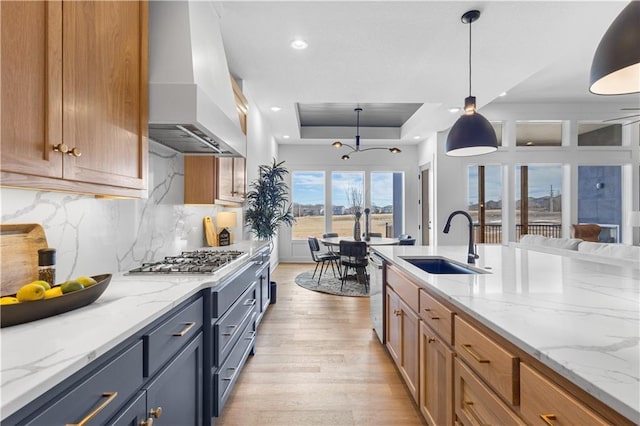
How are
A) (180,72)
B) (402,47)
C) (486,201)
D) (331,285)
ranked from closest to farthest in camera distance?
(180,72) → (402,47) → (331,285) → (486,201)

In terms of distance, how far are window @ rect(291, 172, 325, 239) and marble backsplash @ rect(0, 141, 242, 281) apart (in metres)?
4.98

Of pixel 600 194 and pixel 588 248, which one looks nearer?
pixel 588 248

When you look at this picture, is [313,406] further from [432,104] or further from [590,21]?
[432,104]

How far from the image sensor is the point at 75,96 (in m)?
1.18

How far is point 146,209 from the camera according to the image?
89.0 inches

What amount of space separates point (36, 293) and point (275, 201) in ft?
11.6

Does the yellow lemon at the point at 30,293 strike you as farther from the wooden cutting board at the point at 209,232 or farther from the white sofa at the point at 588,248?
the white sofa at the point at 588,248

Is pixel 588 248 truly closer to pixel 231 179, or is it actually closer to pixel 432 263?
pixel 432 263

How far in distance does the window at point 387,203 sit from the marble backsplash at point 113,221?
18.6 ft

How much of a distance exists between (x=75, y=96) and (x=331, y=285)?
4.66 m

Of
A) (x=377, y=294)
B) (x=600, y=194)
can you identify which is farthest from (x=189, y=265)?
(x=600, y=194)

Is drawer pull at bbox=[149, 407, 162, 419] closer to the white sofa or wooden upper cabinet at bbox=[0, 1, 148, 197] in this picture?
wooden upper cabinet at bbox=[0, 1, 148, 197]

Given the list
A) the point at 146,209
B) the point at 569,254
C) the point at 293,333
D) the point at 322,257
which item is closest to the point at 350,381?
the point at 293,333

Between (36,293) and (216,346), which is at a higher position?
(36,293)
